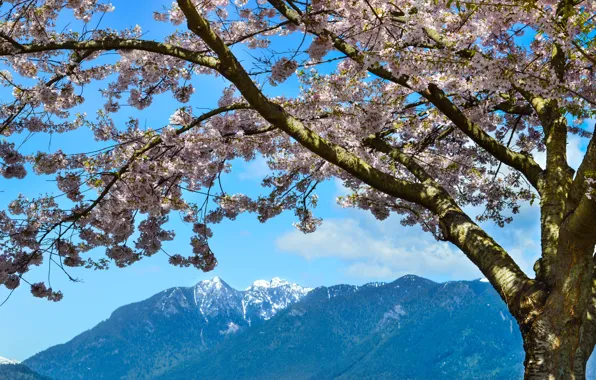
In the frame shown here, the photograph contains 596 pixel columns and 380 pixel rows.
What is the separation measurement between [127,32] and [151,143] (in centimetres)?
216

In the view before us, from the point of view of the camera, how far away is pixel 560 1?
6.63 meters

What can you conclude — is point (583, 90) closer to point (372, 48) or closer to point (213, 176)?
point (372, 48)

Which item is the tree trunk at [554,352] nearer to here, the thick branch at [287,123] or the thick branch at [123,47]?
the thick branch at [287,123]

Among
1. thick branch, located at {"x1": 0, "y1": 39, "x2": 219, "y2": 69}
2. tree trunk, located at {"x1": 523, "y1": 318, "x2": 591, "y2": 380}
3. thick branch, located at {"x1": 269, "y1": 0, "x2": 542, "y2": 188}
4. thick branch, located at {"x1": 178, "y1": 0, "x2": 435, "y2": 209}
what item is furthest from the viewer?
thick branch, located at {"x1": 269, "y1": 0, "x2": 542, "y2": 188}

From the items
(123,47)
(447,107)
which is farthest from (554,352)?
(123,47)

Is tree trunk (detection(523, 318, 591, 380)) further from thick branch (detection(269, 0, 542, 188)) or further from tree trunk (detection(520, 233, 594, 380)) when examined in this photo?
thick branch (detection(269, 0, 542, 188))

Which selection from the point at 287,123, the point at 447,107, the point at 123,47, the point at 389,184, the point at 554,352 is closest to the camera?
the point at 554,352

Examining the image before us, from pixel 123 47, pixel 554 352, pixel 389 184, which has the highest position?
pixel 123 47

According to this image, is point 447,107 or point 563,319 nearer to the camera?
point 563,319

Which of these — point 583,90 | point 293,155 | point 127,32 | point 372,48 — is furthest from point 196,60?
point 293,155

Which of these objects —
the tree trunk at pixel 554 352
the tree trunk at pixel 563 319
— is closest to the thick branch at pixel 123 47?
the tree trunk at pixel 563 319

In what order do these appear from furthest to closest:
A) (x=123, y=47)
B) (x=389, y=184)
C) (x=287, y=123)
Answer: (x=389, y=184) < (x=123, y=47) < (x=287, y=123)

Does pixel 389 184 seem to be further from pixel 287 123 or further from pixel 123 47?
pixel 123 47

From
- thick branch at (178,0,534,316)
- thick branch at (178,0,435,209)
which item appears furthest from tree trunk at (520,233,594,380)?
thick branch at (178,0,435,209)
